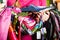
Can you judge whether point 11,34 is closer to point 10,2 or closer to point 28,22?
point 28,22

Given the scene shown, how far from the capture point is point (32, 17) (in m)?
1.21

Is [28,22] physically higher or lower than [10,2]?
lower

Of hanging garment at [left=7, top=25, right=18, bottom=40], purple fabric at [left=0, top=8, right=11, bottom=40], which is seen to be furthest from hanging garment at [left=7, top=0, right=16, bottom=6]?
hanging garment at [left=7, top=25, right=18, bottom=40]

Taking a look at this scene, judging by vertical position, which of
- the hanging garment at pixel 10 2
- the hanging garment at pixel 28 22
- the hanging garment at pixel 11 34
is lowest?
the hanging garment at pixel 11 34

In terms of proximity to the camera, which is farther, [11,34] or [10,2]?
[10,2]

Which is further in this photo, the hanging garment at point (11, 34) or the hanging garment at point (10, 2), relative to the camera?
the hanging garment at point (10, 2)

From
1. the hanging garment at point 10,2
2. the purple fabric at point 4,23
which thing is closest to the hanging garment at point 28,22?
the purple fabric at point 4,23

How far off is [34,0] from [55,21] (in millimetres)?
387

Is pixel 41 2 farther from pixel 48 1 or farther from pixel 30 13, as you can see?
pixel 30 13

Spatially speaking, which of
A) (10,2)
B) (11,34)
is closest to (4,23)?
(11,34)

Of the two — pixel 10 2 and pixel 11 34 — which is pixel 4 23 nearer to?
pixel 11 34

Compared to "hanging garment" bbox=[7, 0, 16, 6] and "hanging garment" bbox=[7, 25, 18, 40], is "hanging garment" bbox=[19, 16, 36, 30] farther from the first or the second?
"hanging garment" bbox=[7, 0, 16, 6]

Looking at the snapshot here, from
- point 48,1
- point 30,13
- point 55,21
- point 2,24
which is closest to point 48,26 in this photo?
point 55,21

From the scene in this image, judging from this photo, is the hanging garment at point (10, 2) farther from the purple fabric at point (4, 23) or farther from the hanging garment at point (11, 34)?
the hanging garment at point (11, 34)
